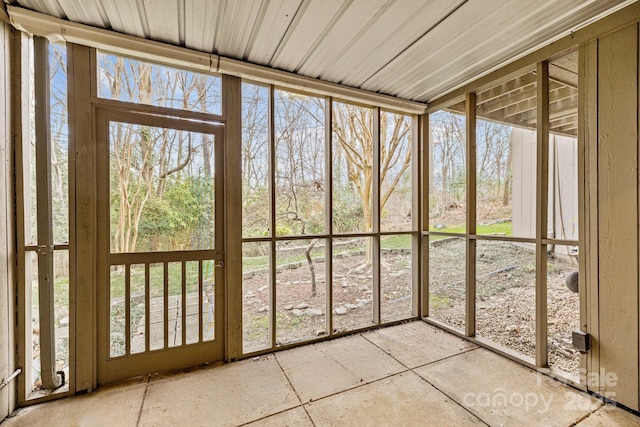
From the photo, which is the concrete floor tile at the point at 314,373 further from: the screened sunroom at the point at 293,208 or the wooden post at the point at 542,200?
the wooden post at the point at 542,200

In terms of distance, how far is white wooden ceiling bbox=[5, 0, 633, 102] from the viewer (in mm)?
1671

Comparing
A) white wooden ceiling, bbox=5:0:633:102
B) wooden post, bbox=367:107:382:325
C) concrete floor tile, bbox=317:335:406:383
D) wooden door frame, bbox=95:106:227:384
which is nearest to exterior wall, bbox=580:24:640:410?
white wooden ceiling, bbox=5:0:633:102

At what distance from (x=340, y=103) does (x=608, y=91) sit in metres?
2.12

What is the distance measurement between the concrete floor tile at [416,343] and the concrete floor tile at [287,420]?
3.39 ft

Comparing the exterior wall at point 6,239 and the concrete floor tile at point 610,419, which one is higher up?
the exterior wall at point 6,239

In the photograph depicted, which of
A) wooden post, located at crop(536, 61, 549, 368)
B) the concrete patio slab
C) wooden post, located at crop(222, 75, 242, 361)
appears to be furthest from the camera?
wooden post, located at crop(222, 75, 242, 361)

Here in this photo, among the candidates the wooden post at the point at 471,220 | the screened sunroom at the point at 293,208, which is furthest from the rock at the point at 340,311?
the wooden post at the point at 471,220

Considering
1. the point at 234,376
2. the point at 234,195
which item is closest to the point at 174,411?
the point at 234,376

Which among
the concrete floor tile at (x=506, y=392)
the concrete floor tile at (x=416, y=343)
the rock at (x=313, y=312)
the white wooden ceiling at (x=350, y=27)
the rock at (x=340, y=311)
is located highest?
the white wooden ceiling at (x=350, y=27)

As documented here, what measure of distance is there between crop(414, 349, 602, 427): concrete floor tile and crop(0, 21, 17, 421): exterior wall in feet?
9.29

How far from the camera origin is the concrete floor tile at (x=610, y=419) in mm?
1613

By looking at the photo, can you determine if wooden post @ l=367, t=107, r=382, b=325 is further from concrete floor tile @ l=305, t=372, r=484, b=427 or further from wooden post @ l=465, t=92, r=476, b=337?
concrete floor tile @ l=305, t=372, r=484, b=427

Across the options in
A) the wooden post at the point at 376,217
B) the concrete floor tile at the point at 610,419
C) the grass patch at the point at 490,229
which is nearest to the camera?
the concrete floor tile at the point at 610,419

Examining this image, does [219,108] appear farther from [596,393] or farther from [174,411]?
[596,393]
